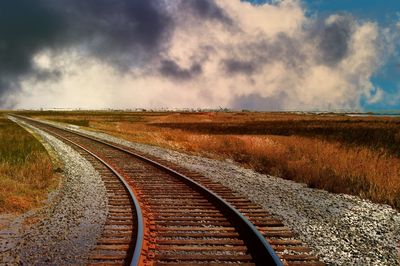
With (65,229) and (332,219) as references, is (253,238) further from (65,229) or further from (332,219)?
(65,229)

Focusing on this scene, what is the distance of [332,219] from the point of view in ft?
28.5

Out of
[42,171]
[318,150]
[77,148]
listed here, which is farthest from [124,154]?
[318,150]

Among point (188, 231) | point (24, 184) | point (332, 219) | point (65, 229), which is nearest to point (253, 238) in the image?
point (188, 231)

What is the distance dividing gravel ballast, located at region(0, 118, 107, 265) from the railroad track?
0.97 ft

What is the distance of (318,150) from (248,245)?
→ 15451mm

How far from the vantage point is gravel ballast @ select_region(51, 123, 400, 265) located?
6.57 meters

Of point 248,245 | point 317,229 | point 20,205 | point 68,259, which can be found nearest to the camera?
point 68,259

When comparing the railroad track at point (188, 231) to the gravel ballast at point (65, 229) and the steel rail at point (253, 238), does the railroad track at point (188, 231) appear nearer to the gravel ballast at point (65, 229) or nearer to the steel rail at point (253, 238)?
the steel rail at point (253, 238)

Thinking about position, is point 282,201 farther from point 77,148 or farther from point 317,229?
point 77,148

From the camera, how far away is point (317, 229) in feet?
25.8

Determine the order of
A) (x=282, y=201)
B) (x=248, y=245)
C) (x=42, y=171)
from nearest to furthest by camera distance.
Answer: (x=248, y=245) → (x=282, y=201) → (x=42, y=171)

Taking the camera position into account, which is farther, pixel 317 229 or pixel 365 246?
pixel 317 229

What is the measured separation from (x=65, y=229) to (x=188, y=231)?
8.38ft

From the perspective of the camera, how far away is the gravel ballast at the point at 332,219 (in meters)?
6.57
